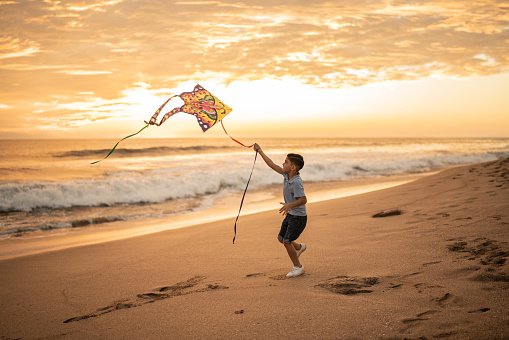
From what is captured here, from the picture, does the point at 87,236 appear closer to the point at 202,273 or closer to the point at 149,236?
the point at 149,236

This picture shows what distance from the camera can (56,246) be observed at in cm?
766

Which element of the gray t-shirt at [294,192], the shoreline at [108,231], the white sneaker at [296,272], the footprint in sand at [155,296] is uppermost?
the gray t-shirt at [294,192]

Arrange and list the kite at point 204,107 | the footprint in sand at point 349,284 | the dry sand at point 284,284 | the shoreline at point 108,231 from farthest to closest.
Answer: the shoreline at point 108,231
the kite at point 204,107
the footprint in sand at point 349,284
the dry sand at point 284,284

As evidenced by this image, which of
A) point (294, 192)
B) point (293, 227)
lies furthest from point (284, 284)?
point (294, 192)

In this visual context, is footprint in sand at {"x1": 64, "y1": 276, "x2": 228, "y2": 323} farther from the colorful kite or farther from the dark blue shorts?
the colorful kite

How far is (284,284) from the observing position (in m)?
4.11

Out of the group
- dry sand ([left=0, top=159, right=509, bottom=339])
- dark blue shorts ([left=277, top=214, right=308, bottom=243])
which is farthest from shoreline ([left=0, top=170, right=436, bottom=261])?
dark blue shorts ([left=277, top=214, right=308, bottom=243])

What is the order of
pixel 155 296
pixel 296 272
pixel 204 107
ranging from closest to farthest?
pixel 155 296 < pixel 296 272 < pixel 204 107

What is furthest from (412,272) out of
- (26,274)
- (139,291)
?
(26,274)

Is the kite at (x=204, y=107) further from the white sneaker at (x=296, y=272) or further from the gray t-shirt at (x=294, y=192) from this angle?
the white sneaker at (x=296, y=272)

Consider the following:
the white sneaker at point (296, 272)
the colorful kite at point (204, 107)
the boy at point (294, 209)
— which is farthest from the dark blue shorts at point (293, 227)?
the colorful kite at point (204, 107)

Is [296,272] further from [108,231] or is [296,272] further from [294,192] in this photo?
[108,231]

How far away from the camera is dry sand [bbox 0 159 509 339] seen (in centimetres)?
303

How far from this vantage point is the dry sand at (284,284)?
9.93 feet
